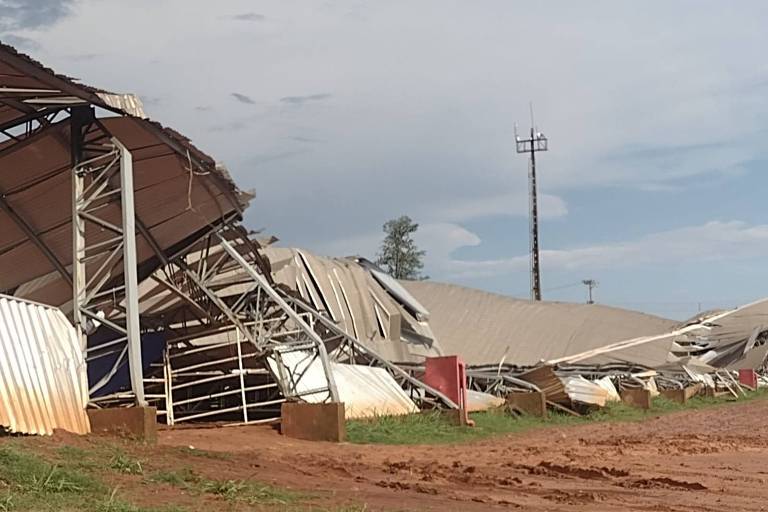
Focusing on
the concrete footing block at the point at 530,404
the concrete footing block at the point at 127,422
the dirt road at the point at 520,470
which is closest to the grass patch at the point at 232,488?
the dirt road at the point at 520,470

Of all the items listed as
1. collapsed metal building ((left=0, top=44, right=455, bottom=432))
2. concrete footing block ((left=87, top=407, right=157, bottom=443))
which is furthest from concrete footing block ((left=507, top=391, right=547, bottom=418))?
concrete footing block ((left=87, top=407, right=157, bottom=443))

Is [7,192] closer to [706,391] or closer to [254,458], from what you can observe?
[254,458]

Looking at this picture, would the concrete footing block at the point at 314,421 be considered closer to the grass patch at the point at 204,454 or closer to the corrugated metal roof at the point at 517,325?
the grass patch at the point at 204,454

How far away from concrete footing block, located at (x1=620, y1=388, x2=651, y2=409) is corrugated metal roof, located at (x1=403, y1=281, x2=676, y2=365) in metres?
10.3

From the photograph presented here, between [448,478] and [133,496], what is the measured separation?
14.4 ft

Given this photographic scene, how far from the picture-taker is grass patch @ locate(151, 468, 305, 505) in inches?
333

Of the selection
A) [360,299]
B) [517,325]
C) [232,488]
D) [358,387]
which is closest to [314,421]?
[358,387]

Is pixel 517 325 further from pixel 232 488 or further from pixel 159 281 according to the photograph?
pixel 232 488

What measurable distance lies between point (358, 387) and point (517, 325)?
2683cm

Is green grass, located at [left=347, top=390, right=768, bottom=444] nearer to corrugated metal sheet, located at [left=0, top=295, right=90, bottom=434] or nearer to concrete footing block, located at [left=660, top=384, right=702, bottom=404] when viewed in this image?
corrugated metal sheet, located at [left=0, top=295, right=90, bottom=434]

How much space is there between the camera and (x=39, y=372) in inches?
483

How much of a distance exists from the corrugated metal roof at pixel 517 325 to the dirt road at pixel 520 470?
23.7 m

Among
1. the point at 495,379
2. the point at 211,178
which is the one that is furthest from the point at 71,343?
the point at 495,379

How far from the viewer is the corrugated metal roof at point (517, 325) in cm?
4481
